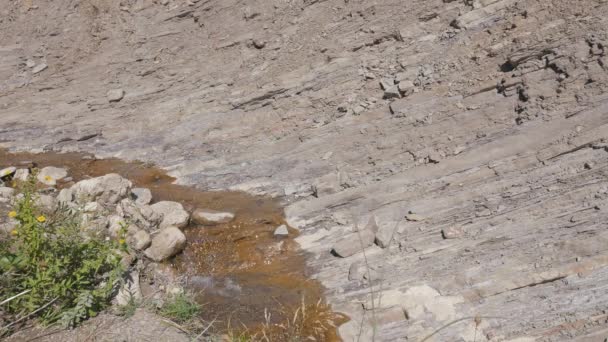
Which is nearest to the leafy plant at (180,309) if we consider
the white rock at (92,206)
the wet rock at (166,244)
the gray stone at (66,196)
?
the wet rock at (166,244)

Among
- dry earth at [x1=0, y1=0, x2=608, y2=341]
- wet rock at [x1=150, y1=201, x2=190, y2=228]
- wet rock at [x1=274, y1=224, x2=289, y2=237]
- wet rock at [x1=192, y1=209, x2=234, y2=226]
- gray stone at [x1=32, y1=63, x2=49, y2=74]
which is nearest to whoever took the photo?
dry earth at [x1=0, y1=0, x2=608, y2=341]

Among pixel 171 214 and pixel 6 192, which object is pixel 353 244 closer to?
pixel 171 214

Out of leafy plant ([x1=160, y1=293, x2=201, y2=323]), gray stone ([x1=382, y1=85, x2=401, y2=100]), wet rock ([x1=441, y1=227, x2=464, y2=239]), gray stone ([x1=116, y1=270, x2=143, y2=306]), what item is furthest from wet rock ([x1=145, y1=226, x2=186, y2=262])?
gray stone ([x1=382, y1=85, x2=401, y2=100])

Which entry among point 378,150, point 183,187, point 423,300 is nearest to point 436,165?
point 378,150

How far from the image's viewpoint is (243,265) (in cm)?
819

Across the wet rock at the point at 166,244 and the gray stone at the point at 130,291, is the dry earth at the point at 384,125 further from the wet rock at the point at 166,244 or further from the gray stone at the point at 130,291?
the gray stone at the point at 130,291

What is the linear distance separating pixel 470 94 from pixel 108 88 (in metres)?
9.37

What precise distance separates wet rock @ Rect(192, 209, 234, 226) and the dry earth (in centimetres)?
109

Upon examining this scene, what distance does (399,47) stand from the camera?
10742mm

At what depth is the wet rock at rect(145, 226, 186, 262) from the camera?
309 inches

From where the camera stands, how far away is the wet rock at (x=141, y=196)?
31.0 ft

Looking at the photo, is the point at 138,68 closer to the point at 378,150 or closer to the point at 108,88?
the point at 108,88

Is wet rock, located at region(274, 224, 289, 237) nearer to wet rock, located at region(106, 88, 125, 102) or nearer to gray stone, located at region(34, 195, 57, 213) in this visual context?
gray stone, located at region(34, 195, 57, 213)

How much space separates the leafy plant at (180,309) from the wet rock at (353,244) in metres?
2.44
